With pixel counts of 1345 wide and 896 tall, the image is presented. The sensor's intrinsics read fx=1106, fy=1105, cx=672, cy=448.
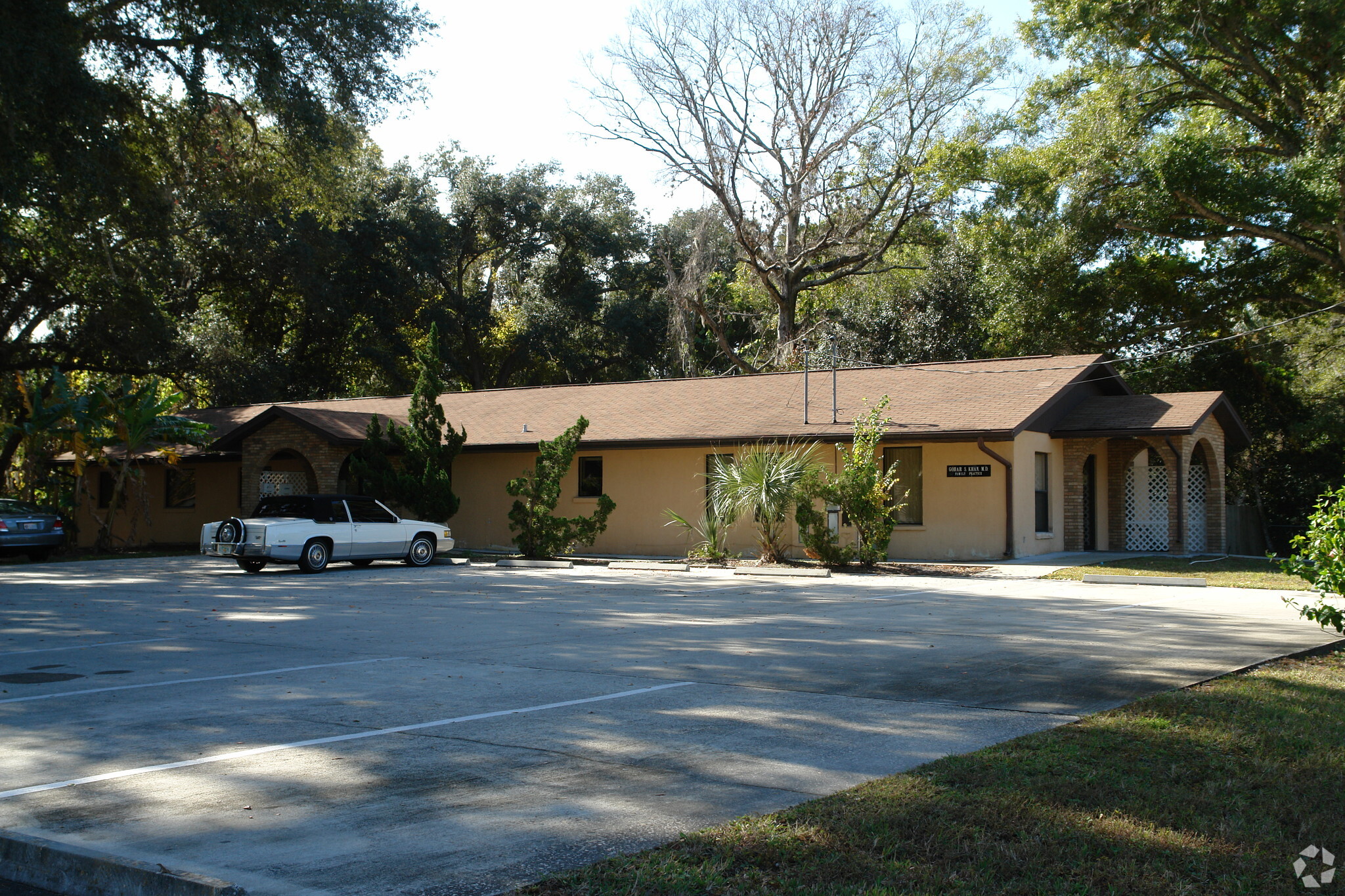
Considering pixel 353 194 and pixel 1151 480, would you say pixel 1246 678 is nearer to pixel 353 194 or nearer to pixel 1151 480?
pixel 1151 480

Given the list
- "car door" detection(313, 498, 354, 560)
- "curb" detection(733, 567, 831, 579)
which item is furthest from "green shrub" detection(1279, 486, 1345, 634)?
"car door" detection(313, 498, 354, 560)

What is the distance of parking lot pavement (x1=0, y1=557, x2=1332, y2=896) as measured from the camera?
16.8ft

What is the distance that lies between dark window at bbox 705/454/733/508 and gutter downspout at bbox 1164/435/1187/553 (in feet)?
31.9

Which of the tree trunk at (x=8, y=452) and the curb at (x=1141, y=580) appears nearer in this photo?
the curb at (x=1141, y=580)

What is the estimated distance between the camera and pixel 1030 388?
24875mm

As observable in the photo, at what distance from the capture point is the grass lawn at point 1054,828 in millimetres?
4328

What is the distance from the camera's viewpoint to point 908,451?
2494cm

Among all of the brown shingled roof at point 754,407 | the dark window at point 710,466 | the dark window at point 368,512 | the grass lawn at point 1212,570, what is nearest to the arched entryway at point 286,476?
the brown shingled roof at point 754,407

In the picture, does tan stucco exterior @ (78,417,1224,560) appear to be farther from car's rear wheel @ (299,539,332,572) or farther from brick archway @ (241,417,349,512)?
car's rear wheel @ (299,539,332,572)

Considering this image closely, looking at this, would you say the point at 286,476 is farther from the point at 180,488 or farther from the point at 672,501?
the point at 672,501

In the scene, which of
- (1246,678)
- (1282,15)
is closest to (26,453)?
(1246,678)

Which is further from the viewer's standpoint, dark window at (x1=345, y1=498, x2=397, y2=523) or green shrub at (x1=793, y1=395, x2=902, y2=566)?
dark window at (x1=345, y1=498, x2=397, y2=523)

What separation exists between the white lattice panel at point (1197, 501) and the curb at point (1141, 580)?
8.00 metres

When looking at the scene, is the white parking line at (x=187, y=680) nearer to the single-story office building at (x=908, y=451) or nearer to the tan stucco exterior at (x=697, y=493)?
the single-story office building at (x=908, y=451)
